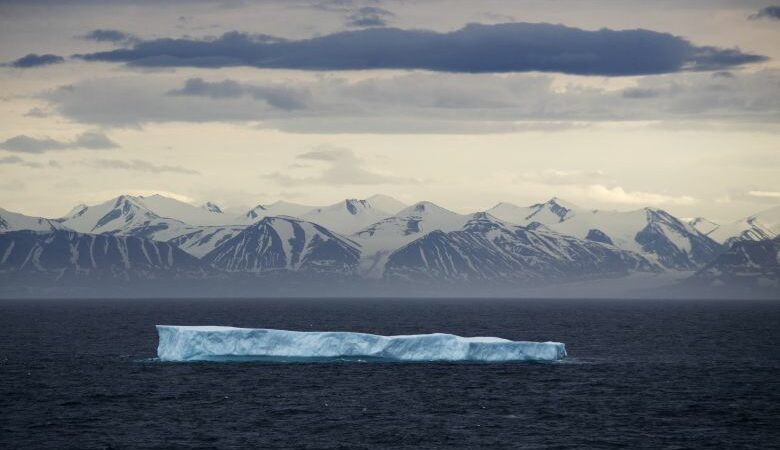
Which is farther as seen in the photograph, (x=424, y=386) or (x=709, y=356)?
(x=709, y=356)

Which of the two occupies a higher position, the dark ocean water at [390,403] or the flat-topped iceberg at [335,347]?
the flat-topped iceberg at [335,347]

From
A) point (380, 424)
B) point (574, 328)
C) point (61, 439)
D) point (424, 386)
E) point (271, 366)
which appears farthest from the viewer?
point (574, 328)

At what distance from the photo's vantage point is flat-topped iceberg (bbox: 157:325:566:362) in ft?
342

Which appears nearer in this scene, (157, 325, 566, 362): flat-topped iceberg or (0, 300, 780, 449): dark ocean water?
(0, 300, 780, 449): dark ocean water

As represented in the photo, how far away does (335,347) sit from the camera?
348ft

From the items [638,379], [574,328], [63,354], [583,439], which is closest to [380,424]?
[583,439]

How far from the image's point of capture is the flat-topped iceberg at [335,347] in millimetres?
104312

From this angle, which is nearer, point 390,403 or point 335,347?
point 390,403

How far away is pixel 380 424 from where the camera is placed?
71625mm

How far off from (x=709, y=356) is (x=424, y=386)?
147 ft

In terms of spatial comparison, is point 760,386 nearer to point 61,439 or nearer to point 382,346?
point 382,346

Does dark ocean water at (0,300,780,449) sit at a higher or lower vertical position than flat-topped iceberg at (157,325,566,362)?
lower

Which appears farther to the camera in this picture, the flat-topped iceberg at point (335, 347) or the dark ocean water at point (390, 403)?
the flat-topped iceberg at point (335, 347)

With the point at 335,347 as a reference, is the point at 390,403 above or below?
below
